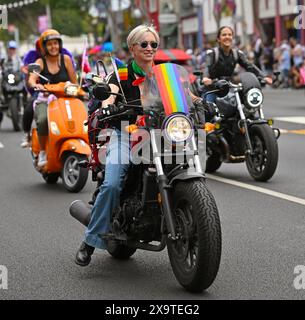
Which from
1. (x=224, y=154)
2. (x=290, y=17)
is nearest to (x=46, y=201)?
(x=224, y=154)

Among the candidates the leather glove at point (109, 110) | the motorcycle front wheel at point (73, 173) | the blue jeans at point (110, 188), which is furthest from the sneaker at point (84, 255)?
the motorcycle front wheel at point (73, 173)

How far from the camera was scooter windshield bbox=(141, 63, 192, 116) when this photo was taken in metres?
5.89

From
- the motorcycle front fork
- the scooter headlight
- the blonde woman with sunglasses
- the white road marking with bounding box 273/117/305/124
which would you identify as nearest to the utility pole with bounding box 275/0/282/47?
the white road marking with bounding box 273/117/305/124

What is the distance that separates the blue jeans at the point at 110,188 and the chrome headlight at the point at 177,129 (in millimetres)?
591

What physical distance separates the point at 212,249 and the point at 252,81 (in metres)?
5.85

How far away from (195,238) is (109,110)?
998 millimetres

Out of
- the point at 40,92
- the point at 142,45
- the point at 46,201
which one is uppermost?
the point at 142,45

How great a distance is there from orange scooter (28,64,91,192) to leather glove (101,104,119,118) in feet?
14.9

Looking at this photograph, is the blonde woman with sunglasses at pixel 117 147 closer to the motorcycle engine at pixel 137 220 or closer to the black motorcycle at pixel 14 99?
the motorcycle engine at pixel 137 220

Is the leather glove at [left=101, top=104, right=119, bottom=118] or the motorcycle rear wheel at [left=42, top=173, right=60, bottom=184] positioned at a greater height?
the leather glove at [left=101, top=104, right=119, bottom=118]

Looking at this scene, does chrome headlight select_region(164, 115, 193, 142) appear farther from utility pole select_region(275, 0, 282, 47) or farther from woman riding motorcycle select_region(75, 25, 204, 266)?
utility pole select_region(275, 0, 282, 47)

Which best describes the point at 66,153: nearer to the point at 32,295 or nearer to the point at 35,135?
the point at 35,135

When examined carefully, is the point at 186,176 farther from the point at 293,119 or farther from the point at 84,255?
the point at 293,119
